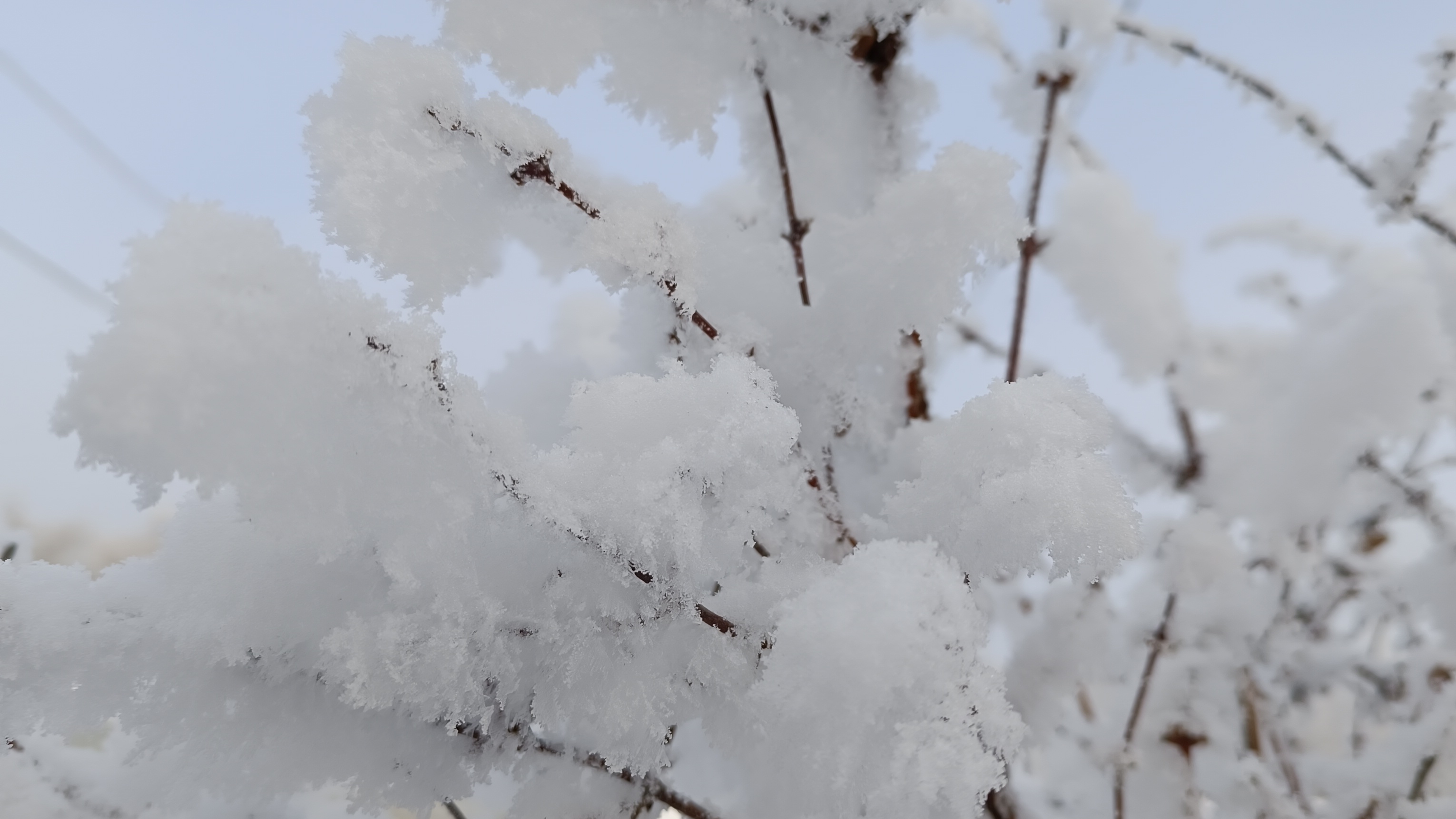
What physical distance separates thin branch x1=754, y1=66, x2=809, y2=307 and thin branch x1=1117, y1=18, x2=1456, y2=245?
Answer: 509 millimetres

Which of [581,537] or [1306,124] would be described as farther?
[1306,124]

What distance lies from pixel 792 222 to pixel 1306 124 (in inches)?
23.7

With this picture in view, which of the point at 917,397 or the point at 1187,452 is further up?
the point at 1187,452

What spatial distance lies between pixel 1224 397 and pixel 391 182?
2.09 metres

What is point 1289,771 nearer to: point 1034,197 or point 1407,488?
point 1407,488

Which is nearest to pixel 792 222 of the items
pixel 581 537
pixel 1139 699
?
pixel 581 537

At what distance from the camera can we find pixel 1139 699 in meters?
0.91

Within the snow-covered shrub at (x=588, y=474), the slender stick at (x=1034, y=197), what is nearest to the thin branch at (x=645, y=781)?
→ the snow-covered shrub at (x=588, y=474)

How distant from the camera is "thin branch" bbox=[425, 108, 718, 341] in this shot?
464 mm

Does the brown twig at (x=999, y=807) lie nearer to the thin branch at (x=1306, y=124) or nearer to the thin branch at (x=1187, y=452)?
the thin branch at (x=1306, y=124)

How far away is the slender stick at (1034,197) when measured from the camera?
2.56 ft

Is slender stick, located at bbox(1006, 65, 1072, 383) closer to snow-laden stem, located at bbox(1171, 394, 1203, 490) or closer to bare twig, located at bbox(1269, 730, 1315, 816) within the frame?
bare twig, located at bbox(1269, 730, 1315, 816)

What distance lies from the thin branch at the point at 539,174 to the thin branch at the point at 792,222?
0.14 metres

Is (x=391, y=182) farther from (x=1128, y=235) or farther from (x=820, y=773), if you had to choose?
(x=1128, y=235)
